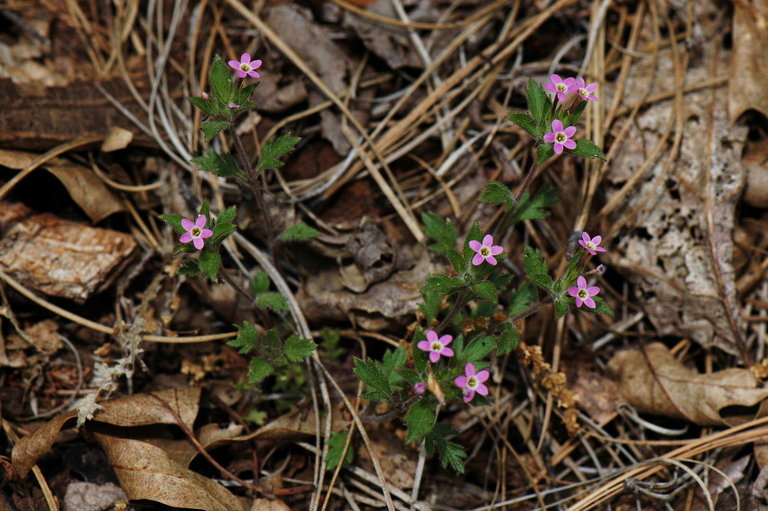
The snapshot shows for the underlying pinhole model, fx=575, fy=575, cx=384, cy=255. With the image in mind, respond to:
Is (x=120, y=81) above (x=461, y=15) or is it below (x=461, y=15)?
below

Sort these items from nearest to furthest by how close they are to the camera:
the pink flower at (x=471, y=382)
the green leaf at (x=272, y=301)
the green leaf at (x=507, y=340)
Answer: the pink flower at (x=471, y=382) → the green leaf at (x=507, y=340) → the green leaf at (x=272, y=301)

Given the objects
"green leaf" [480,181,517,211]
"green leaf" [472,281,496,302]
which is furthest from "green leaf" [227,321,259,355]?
"green leaf" [480,181,517,211]

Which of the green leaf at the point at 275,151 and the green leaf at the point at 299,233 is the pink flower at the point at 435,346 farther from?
the green leaf at the point at 275,151

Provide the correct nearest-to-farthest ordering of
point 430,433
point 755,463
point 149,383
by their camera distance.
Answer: point 430,433
point 755,463
point 149,383

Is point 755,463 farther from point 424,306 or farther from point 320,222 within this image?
point 320,222

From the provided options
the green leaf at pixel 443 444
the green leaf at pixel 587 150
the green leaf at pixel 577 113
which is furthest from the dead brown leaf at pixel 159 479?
the green leaf at pixel 577 113

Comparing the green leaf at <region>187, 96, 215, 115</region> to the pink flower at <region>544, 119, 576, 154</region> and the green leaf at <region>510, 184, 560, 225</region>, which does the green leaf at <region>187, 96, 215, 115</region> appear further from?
the green leaf at <region>510, 184, 560, 225</region>

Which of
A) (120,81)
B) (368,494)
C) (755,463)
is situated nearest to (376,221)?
(368,494)
